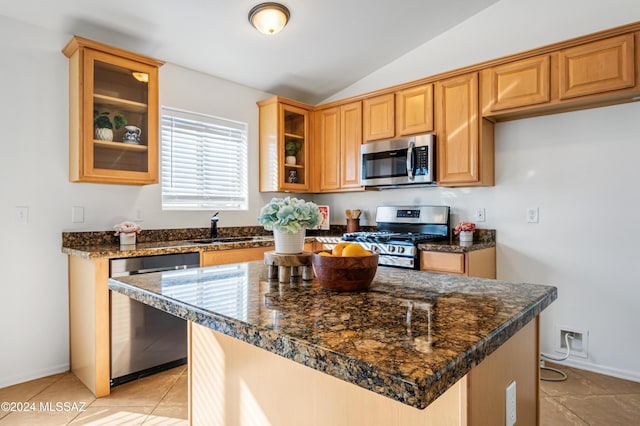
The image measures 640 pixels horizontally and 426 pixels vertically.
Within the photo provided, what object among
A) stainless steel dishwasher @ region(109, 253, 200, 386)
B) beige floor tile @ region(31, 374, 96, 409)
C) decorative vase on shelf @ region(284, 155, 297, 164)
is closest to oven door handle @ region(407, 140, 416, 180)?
decorative vase on shelf @ region(284, 155, 297, 164)

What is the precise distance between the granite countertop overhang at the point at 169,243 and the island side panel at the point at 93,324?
3.9 inches

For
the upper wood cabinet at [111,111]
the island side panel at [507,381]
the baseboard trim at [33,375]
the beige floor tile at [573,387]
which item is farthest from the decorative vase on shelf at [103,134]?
the beige floor tile at [573,387]

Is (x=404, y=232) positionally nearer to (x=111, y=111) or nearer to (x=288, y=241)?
(x=288, y=241)

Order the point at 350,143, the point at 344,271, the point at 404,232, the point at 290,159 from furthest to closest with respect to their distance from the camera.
A: the point at 290,159
the point at 350,143
the point at 404,232
the point at 344,271

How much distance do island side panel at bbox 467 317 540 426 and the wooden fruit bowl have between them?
39cm

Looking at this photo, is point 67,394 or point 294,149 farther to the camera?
point 294,149

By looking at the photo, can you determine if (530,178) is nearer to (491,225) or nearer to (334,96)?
(491,225)

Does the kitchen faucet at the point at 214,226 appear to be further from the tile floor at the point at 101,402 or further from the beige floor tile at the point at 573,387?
the beige floor tile at the point at 573,387

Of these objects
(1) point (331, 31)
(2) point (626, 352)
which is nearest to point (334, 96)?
(1) point (331, 31)

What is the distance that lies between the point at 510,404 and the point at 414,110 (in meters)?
2.79

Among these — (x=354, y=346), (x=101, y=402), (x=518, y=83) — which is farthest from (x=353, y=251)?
(x=518, y=83)

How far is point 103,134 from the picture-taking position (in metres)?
2.70

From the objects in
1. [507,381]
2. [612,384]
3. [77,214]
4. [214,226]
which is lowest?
[612,384]

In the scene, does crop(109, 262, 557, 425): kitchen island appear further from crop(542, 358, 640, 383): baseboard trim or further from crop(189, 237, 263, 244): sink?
crop(542, 358, 640, 383): baseboard trim
